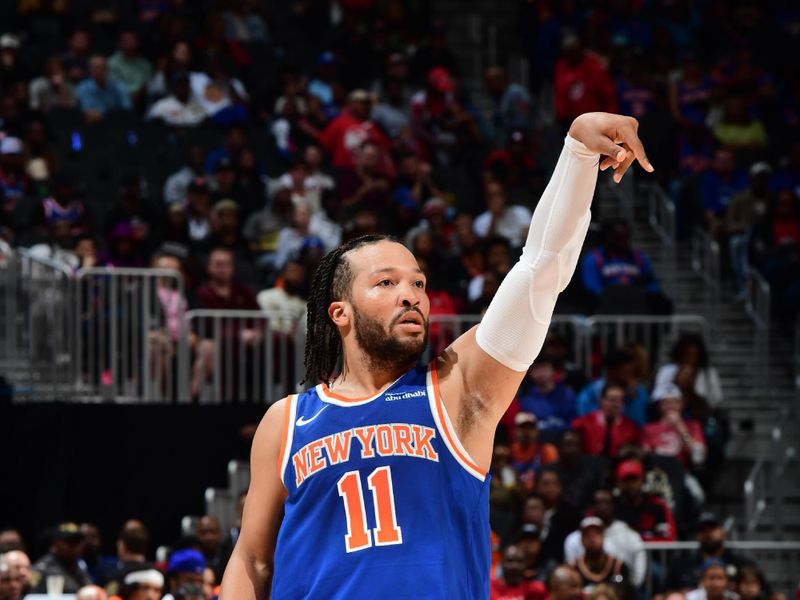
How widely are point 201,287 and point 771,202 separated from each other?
575 cm

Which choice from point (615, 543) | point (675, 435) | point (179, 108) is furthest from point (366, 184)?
point (615, 543)

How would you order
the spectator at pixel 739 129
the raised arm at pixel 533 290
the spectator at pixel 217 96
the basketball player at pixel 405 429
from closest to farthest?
the raised arm at pixel 533 290 → the basketball player at pixel 405 429 → the spectator at pixel 217 96 → the spectator at pixel 739 129

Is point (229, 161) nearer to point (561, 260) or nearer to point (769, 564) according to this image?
point (769, 564)

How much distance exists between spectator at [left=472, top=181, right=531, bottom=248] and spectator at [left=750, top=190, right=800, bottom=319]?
225 centimetres

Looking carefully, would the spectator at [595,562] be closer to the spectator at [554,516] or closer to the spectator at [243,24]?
the spectator at [554,516]

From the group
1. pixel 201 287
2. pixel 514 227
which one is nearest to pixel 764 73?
pixel 514 227

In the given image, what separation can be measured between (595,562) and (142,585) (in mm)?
3465

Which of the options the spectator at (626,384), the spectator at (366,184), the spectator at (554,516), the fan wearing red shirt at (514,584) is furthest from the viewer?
the spectator at (366,184)

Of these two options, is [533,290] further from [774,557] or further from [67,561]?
[774,557]

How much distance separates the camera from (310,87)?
17641 millimetres

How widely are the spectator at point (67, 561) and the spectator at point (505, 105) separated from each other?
8.35 metres

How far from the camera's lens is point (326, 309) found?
448 cm

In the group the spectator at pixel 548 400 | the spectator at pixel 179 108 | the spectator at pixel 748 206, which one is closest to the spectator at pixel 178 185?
the spectator at pixel 179 108

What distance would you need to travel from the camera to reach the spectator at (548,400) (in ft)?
43.5
